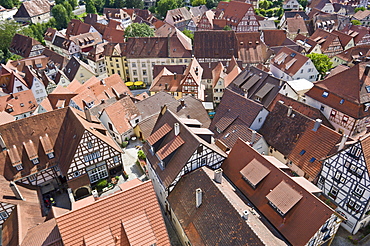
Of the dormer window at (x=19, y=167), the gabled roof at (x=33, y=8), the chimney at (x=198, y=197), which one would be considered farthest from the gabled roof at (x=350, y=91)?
the gabled roof at (x=33, y=8)

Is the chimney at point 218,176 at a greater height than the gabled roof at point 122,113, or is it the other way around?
the chimney at point 218,176

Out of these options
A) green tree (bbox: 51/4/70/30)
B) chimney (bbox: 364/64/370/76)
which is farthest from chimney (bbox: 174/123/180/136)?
green tree (bbox: 51/4/70/30)

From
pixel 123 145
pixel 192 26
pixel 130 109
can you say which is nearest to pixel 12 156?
pixel 123 145

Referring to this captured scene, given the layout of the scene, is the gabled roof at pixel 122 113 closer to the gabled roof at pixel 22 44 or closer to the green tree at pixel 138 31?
the green tree at pixel 138 31

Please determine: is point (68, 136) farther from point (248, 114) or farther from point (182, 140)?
point (248, 114)

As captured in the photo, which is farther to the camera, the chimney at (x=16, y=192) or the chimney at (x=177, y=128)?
the chimney at (x=177, y=128)

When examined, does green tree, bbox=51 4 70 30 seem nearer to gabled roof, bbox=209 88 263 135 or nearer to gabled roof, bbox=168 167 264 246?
gabled roof, bbox=209 88 263 135
